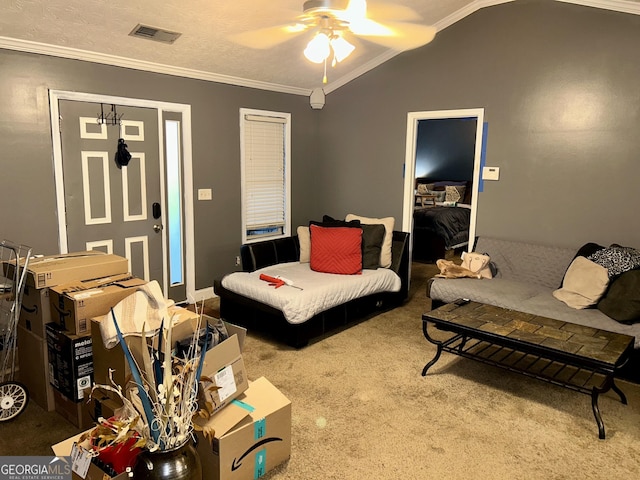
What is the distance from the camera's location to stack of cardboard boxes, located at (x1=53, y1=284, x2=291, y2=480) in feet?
6.47

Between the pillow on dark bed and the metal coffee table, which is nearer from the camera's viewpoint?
the metal coffee table

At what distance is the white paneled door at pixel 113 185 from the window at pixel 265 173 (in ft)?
3.38

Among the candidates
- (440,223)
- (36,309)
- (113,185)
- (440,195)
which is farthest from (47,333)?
(440,195)

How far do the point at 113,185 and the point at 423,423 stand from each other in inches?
124

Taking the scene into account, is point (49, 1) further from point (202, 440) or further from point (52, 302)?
point (202, 440)

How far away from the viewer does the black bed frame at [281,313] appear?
12.0ft

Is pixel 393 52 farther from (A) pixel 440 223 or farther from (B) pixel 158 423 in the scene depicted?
(B) pixel 158 423

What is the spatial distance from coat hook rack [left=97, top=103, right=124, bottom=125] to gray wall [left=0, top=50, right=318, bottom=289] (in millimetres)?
138

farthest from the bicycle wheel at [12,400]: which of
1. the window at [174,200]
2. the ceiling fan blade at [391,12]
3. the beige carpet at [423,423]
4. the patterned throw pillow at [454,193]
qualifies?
the patterned throw pillow at [454,193]

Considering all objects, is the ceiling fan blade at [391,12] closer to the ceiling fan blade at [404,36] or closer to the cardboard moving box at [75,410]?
the ceiling fan blade at [404,36]

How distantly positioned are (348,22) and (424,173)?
249 inches

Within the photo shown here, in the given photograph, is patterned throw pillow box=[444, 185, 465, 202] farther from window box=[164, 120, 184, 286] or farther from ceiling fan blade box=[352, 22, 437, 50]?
window box=[164, 120, 184, 286]

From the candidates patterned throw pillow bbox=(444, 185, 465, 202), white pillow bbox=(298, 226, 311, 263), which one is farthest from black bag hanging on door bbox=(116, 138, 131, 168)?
patterned throw pillow bbox=(444, 185, 465, 202)

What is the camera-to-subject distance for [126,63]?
3.89m
